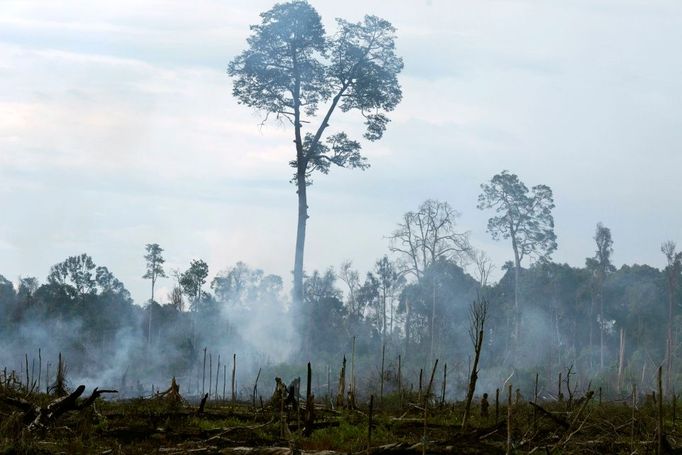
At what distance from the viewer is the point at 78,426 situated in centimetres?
1702

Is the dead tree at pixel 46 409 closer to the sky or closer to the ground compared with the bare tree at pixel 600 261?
closer to the ground

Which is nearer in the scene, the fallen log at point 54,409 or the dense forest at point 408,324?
the fallen log at point 54,409

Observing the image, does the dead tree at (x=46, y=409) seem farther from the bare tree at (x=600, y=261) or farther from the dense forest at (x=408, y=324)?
the bare tree at (x=600, y=261)

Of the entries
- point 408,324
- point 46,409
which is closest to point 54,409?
point 46,409

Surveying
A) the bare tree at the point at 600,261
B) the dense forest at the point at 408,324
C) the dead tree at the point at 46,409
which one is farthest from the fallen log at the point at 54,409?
the bare tree at the point at 600,261

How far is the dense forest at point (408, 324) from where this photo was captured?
Result: 47.1 metres

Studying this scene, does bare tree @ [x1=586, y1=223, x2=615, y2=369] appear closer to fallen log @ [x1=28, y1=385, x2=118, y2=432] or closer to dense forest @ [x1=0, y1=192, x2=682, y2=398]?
dense forest @ [x1=0, y1=192, x2=682, y2=398]

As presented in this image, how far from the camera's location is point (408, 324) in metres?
55.8

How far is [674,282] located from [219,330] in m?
26.5

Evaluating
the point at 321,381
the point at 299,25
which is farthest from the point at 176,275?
the point at 299,25

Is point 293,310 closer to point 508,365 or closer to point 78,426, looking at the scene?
point 508,365

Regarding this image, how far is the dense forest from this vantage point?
154 ft

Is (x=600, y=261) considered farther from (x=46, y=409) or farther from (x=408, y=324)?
(x=46, y=409)

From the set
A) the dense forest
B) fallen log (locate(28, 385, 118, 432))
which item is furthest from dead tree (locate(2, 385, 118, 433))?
the dense forest
